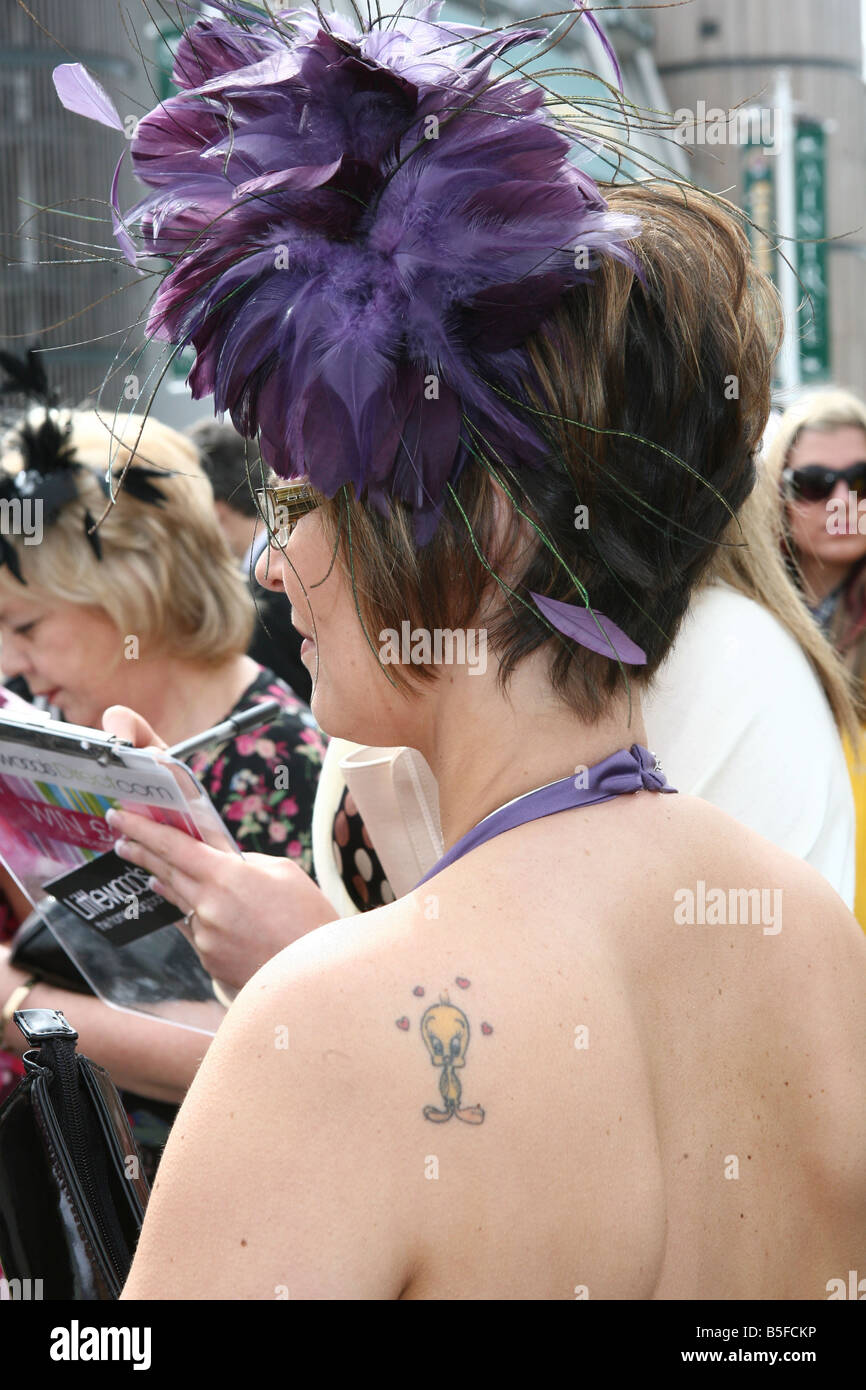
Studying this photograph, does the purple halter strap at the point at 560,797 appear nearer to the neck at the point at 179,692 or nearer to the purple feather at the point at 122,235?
the purple feather at the point at 122,235

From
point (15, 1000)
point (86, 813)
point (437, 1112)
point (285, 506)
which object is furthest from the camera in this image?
point (15, 1000)

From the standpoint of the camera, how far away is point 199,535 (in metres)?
2.94

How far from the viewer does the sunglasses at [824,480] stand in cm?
376

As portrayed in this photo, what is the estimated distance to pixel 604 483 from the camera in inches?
46.7

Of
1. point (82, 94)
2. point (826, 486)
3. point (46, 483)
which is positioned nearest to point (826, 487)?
point (826, 486)

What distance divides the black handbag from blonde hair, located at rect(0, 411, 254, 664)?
1564 mm

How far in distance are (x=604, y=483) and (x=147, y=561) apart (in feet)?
6.05

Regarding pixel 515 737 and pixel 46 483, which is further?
pixel 46 483

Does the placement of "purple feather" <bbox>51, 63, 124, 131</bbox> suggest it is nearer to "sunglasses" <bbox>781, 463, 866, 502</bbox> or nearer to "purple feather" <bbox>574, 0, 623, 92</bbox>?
"purple feather" <bbox>574, 0, 623, 92</bbox>

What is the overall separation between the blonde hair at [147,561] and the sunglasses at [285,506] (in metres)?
1.51

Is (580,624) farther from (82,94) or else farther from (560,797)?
(82,94)
